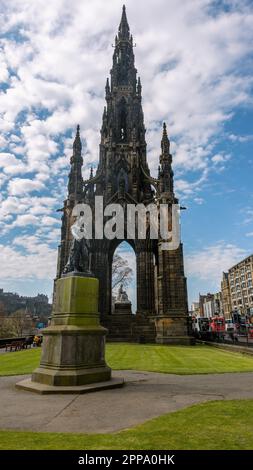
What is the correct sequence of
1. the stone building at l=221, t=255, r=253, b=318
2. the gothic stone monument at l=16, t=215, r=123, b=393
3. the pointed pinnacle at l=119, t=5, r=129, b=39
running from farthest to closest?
the stone building at l=221, t=255, r=253, b=318
the pointed pinnacle at l=119, t=5, r=129, b=39
the gothic stone monument at l=16, t=215, r=123, b=393

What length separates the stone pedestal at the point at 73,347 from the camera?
24.4 feet

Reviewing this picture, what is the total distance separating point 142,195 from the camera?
4162cm

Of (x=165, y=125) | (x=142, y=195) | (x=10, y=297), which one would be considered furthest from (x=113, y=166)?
(x=10, y=297)

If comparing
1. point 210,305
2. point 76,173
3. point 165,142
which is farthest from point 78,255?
point 210,305

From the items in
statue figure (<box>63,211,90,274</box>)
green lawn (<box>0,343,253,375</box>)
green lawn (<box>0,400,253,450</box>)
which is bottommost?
green lawn (<box>0,343,253,375</box>)

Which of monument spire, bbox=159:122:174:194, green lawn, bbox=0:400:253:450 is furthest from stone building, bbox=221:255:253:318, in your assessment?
green lawn, bbox=0:400:253:450

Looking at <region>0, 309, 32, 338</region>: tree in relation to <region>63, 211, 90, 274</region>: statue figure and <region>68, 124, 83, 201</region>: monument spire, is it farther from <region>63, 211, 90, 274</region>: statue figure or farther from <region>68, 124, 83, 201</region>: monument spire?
<region>63, 211, 90, 274</region>: statue figure

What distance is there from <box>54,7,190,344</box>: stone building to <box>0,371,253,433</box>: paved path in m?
20.7

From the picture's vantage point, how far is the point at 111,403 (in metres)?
6.08

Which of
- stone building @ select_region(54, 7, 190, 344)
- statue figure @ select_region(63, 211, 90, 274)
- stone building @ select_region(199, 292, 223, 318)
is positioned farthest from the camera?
stone building @ select_region(199, 292, 223, 318)

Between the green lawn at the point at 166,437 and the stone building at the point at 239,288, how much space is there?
7056 centimetres

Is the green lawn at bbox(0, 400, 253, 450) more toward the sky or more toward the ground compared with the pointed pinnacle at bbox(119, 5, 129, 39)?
more toward the ground

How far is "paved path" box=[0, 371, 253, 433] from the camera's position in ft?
15.6

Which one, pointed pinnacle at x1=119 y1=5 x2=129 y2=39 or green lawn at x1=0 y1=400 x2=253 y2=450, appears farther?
pointed pinnacle at x1=119 y1=5 x2=129 y2=39
